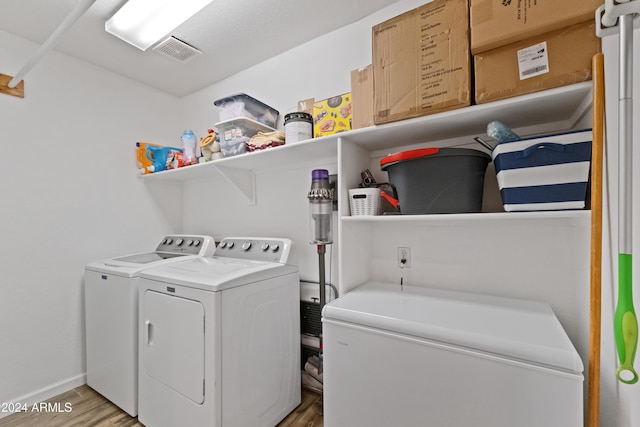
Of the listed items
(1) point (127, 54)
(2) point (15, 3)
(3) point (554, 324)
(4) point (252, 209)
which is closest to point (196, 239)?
(4) point (252, 209)

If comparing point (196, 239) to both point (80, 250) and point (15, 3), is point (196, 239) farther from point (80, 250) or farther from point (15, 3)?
point (15, 3)

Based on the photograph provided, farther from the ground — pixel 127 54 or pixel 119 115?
pixel 127 54

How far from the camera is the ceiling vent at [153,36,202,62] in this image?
1914 millimetres

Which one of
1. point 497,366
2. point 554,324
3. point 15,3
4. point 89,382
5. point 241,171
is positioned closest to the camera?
point 497,366

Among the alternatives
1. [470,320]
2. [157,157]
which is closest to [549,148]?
[470,320]

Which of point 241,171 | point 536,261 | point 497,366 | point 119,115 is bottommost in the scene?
point 497,366

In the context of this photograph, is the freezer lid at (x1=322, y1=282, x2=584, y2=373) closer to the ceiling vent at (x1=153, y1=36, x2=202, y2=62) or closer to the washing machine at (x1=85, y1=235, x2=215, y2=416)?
the washing machine at (x1=85, y1=235, x2=215, y2=416)

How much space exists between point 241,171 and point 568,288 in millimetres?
2125

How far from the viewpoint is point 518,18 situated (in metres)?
0.93

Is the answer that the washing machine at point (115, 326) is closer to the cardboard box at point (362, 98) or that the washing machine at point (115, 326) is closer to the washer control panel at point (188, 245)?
the washer control panel at point (188, 245)

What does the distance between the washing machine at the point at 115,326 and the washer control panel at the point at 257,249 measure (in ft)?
0.75

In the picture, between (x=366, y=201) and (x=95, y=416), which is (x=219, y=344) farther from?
(x=95, y=416)

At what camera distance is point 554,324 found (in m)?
0.99

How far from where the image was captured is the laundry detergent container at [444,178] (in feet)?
3.76
